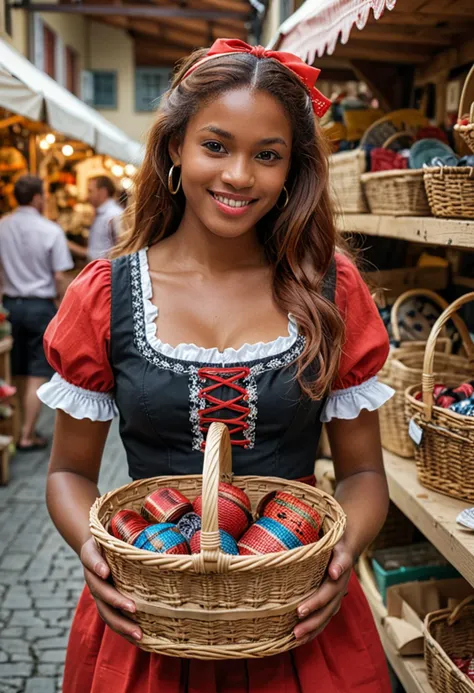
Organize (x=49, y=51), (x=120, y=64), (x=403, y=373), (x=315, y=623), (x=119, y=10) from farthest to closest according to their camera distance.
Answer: (x=120, y=64) → (x=49, y=51) → (x=119, y=10) → (x=403, y=373) → (x=315, y=623)

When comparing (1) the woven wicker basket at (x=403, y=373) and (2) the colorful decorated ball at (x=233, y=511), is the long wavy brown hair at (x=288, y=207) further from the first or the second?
(1) the woven wicker basket at (x=403, y=373)

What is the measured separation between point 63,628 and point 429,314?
6.69 ft

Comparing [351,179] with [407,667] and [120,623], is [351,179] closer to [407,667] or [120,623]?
[407,667]

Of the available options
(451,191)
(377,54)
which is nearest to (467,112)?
(451,191)

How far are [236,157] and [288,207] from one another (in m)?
0.29

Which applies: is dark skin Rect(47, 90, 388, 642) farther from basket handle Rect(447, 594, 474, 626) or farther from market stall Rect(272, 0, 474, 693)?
basket handle Rect(447, 594, 474, 626)

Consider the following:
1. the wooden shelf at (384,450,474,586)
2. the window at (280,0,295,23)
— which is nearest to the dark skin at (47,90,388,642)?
the wooden shelf at (384,450,474,586)

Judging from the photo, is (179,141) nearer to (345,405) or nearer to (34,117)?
(345,405)

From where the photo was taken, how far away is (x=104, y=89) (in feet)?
60.7

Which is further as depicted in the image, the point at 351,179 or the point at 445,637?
the point at 351,179

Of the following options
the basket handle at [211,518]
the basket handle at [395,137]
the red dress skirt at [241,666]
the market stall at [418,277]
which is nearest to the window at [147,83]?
the market stall at [418,277]

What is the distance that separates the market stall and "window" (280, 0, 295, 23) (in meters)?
3.15

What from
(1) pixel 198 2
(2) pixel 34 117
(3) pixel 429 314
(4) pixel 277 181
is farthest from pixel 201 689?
(1) pixel 198 2

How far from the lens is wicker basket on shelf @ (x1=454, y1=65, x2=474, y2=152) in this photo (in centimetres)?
178
